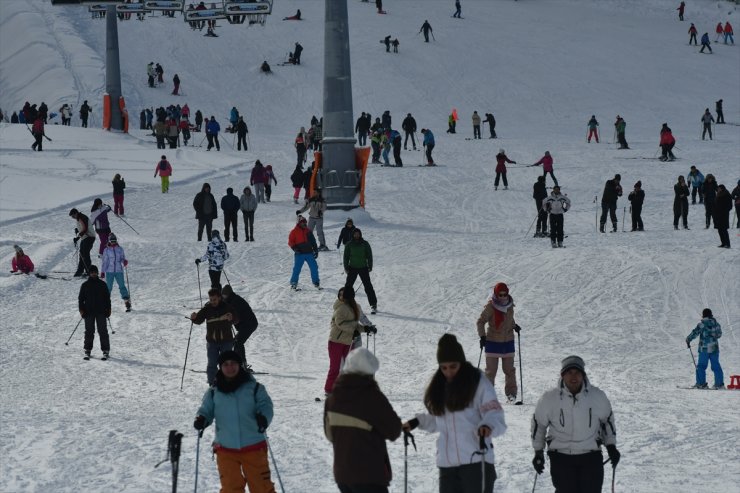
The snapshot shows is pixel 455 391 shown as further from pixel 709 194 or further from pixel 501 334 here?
pixel 709 194

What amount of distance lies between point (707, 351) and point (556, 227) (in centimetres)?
836

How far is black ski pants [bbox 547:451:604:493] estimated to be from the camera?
6549 millimetres

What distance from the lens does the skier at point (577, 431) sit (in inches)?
257

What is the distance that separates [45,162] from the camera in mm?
33938

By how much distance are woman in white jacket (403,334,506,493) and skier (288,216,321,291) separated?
460 inches

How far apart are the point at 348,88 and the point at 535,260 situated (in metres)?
7.52

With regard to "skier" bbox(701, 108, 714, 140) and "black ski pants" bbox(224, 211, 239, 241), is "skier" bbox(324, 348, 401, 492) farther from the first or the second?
"skier" bbox(701, 108, 714, 140)

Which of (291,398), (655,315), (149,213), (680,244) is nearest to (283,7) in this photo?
(149,213)

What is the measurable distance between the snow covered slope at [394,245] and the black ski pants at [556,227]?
490mm

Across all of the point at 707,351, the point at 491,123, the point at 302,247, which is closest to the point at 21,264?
the point at 302,247

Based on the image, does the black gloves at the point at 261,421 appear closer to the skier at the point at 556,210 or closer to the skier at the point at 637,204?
the skier at the point at 556,210

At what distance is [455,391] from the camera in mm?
6031

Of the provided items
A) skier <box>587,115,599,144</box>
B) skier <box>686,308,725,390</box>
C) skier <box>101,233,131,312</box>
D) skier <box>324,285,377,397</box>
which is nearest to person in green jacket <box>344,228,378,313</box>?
skier <box>101,233,131,312</box>

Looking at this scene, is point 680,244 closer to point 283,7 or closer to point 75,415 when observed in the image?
point 75,415
